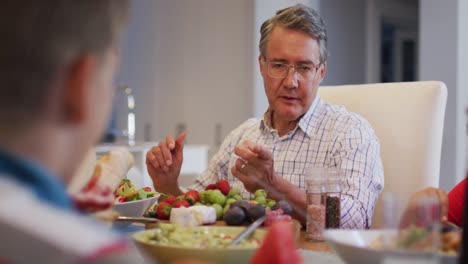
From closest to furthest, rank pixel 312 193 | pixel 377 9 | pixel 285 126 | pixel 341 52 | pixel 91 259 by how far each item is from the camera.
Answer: pixel 91 259
pixel 312 193
pixel 285 126
pixel 341 52
pixel 377 9

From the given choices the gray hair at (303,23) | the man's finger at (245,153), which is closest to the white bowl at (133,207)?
the man's finger at (245,153)

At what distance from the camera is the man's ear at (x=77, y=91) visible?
0.47 metres

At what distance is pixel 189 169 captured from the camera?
4.48 meters

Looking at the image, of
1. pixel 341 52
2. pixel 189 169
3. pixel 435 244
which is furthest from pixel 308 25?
pixel 341 52

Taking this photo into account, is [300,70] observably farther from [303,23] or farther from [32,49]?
[32,49]

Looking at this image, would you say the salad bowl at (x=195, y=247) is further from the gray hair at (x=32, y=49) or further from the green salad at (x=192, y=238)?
the gray hair at (x=32, y=49)

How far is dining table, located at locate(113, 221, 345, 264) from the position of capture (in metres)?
1.09

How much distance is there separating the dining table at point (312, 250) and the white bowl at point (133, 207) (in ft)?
0.11

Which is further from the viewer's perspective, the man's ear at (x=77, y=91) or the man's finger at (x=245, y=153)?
the man's finger at (x=245, y=153)

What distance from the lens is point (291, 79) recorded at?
199 cm

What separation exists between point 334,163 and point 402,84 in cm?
34

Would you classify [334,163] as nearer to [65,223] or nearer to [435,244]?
[435,244]

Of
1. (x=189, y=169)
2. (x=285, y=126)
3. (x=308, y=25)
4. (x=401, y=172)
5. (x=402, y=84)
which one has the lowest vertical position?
(x=189, y=169)

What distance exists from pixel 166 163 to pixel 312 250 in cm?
77
